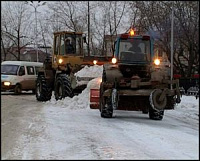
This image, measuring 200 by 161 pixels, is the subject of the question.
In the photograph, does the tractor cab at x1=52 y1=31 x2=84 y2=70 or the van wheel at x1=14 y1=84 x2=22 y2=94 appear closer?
the tractor cab at x1=52 y1=31 x2=84 y2=70

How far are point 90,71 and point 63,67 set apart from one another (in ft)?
5.85

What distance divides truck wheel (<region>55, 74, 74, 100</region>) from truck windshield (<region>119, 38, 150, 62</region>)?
3.46m

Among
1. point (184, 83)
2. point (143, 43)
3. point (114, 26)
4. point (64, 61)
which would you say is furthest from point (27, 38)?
point (143, 43)

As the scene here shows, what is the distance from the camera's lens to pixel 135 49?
40.3 ft

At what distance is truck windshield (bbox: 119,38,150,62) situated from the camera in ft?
40.0

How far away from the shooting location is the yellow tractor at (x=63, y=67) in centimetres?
1527

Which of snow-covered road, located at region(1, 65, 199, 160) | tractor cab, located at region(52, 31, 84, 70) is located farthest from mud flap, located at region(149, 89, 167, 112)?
tractor cab, located at region(52, 31, 84, 70)

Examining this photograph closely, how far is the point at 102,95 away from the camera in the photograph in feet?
37.3

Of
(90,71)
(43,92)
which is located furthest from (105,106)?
(43,92)

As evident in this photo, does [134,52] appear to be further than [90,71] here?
No

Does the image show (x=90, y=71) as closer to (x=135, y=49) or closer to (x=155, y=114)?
(x=135, y=49)

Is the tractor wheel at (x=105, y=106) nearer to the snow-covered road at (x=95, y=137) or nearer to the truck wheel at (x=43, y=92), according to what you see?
the snow-covered road at (x=95, y=137)

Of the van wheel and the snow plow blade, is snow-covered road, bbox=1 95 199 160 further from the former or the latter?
the van wheel

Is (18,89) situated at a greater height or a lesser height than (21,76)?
lesser
